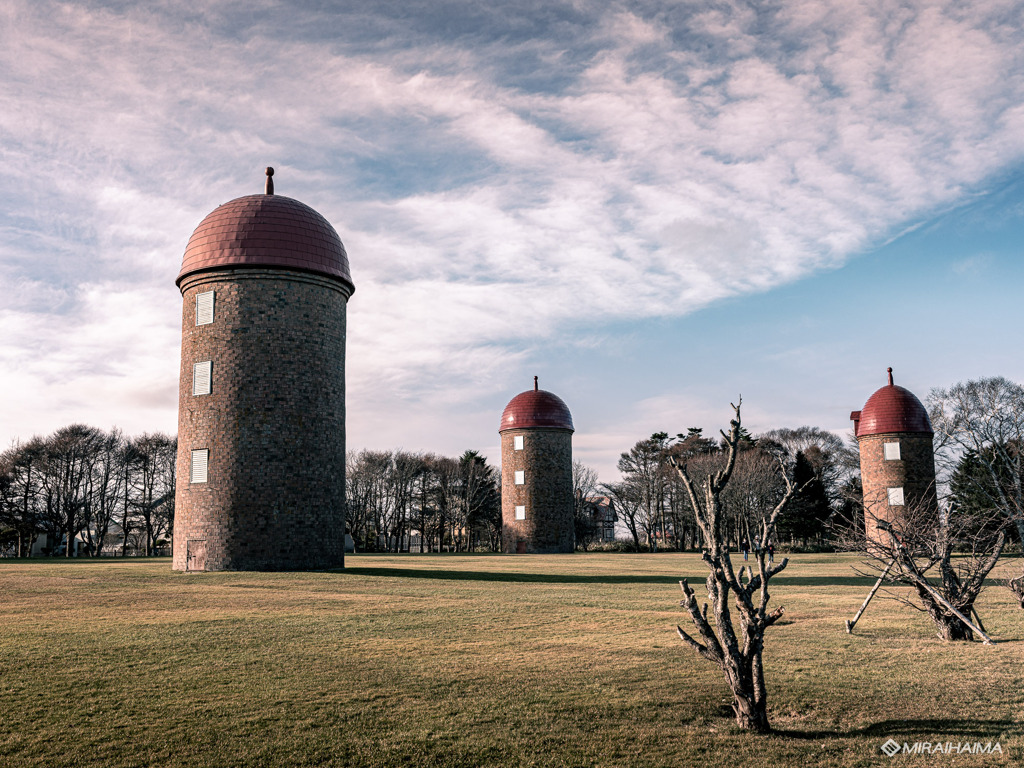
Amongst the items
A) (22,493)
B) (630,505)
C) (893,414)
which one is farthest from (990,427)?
(22,493)

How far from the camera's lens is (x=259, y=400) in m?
25.6

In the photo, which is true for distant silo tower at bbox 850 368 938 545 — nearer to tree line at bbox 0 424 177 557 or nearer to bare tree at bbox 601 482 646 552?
bare tree at bbox 601 482 646 552

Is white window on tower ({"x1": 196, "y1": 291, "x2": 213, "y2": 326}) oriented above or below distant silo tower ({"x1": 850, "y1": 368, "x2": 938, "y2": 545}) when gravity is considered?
above

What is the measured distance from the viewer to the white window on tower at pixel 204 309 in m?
26.5

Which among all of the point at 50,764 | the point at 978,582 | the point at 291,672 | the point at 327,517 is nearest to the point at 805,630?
the point at 978,582

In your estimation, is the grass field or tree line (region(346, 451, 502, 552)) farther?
tree line (region(346, 451, 502, 552))

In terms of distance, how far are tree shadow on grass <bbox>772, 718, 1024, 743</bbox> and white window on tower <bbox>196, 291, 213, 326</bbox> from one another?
23903mm

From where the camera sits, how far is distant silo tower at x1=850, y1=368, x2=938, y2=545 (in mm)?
44969

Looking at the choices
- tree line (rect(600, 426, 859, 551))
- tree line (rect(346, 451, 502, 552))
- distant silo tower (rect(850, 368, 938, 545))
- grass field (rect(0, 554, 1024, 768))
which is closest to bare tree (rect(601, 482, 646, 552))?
tree line (rect(600, 426, 859, 551))

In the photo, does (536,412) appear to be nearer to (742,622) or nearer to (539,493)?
(539,493)

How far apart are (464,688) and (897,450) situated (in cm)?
4357

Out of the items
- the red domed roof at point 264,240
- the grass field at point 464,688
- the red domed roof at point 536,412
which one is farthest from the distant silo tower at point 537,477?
the grass field at point 464,688

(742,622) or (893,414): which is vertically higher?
(893,414)

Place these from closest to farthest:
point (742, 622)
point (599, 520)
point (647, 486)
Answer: point (742, 622)
point (647, 486)
point (599, 520)
